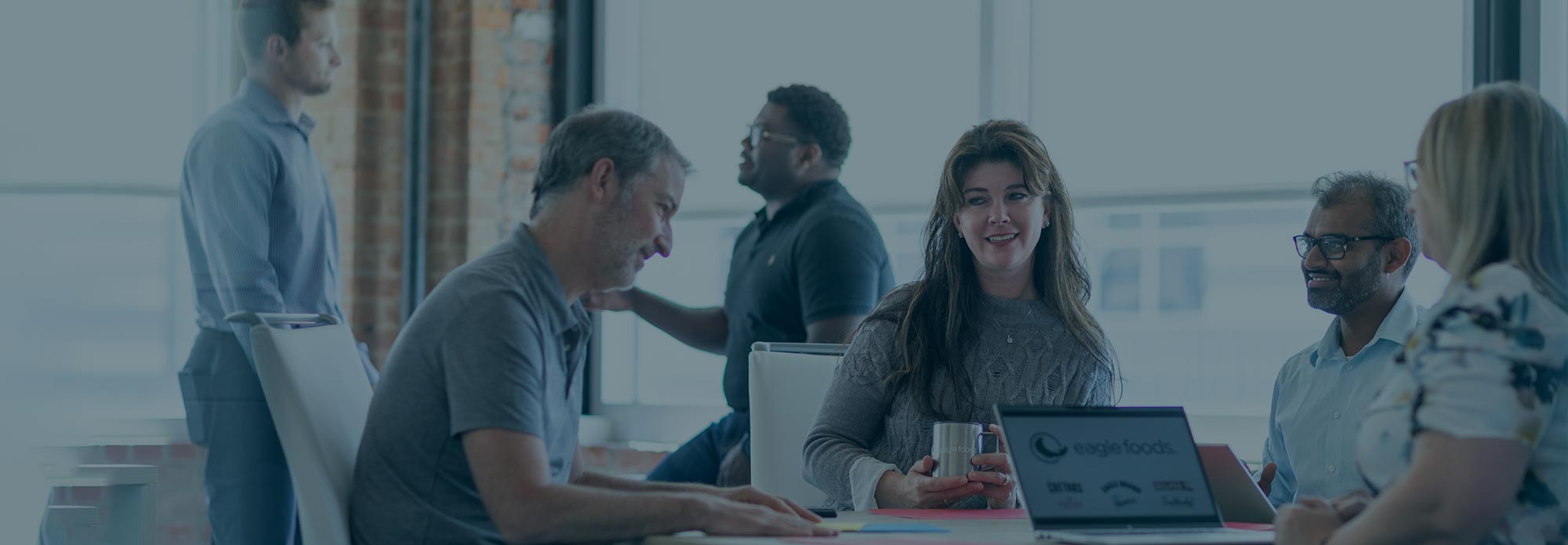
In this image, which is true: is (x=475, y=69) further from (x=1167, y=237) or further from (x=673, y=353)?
(x=1167, y=237)

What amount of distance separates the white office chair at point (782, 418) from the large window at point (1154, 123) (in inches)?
62.7

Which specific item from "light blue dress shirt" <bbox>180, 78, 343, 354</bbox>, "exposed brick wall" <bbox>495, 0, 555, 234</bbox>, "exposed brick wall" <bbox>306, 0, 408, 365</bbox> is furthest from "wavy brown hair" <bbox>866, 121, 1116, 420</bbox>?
"exposed brick wall" <bbox>306, 0, 408, 365</bbox>

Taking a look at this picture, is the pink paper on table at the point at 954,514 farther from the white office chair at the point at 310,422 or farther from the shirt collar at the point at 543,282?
the white office chair at the point at 310,422

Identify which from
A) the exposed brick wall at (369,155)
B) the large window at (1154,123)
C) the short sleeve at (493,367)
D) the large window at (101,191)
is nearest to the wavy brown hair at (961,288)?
the short sleeve at (493,367)

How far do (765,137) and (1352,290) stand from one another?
176 cm

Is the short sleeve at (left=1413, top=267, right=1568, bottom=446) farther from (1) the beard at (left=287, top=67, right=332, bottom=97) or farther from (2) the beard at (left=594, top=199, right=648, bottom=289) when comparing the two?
(1) the beard at (left=287, top=67, right=332, bottom=97)

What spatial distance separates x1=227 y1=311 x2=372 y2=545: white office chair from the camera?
1.97 m

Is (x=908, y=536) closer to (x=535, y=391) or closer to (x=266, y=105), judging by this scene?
(x=535, y=391)

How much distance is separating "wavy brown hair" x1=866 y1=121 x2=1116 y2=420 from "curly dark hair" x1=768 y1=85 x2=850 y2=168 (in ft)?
4.01

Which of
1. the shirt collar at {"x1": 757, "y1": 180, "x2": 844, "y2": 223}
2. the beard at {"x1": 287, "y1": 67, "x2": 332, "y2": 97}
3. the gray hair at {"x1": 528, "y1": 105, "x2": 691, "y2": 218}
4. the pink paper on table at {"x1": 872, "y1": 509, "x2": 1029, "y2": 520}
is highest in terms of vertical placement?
the beard at {"x1": 287, "y1": 67, "x2": 332, "y2": 97}

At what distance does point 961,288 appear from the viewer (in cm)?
266

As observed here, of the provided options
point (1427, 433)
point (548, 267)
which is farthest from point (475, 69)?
point (1427, 433)

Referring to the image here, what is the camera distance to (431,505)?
6.44 ft

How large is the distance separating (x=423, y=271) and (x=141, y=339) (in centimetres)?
119
